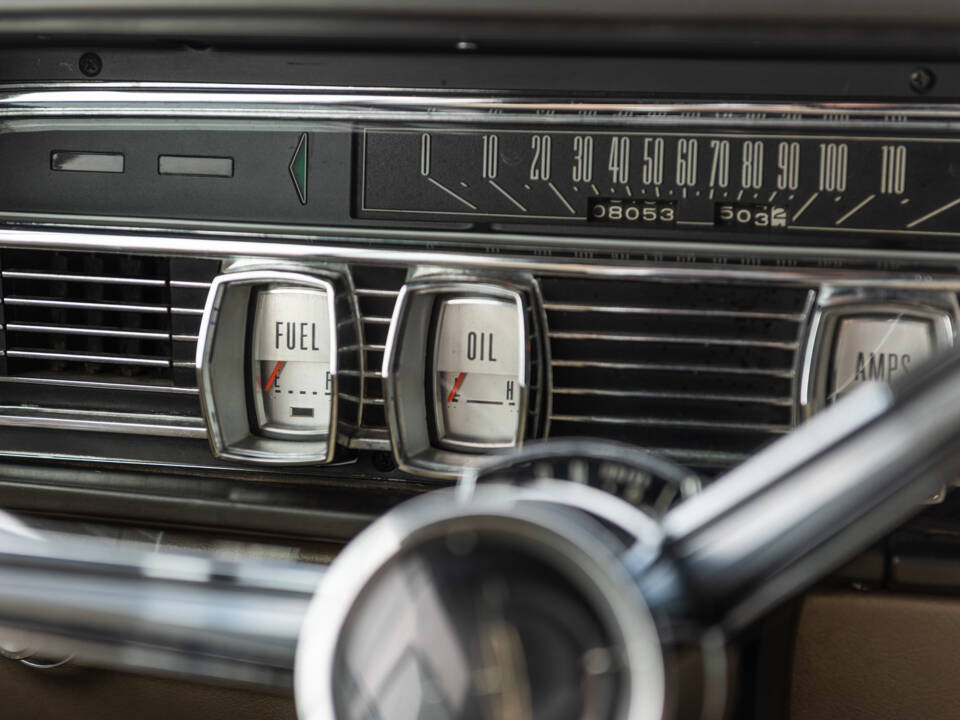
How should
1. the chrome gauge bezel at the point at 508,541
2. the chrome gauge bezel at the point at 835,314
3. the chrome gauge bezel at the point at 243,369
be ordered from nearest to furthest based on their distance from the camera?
the chrome gauge bezel at the point at 508,541, the chrome gauge bezel at the point at 835,314, the chrome gauge bezel at the point at 243,369


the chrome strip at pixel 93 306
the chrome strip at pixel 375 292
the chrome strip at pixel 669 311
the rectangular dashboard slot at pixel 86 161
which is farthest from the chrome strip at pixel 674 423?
the rectangular dashboard slot at pixel 86 161

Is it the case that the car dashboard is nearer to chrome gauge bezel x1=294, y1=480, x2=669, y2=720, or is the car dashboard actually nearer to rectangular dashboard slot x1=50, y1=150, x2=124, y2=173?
rectangular dashboard slot x1=50, y1=150, x2=124, y2=173

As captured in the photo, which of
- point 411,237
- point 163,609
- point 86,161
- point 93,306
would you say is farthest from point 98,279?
point 163,609

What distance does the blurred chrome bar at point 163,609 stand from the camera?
2.38 feet

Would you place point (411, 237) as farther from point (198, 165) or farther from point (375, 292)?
point (198, 165)

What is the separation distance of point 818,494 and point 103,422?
0.86m

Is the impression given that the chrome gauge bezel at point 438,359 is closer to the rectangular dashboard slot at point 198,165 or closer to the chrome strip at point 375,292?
the chrome strip at point 375,292

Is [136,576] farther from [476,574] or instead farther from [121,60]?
[121,60]

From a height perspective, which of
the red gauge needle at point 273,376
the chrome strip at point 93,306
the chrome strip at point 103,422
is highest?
the chrome strip at point 93,306

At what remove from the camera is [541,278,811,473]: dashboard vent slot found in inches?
42.3

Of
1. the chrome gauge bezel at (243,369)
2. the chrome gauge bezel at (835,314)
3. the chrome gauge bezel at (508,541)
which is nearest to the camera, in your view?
the chrome gauge bezel at (508,541)

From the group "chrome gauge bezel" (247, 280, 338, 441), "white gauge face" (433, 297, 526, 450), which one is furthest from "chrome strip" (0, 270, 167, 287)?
"white gauge face" (433, 297, 526, 450)

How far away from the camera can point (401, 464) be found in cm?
113

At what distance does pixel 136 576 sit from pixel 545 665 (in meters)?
0.29
